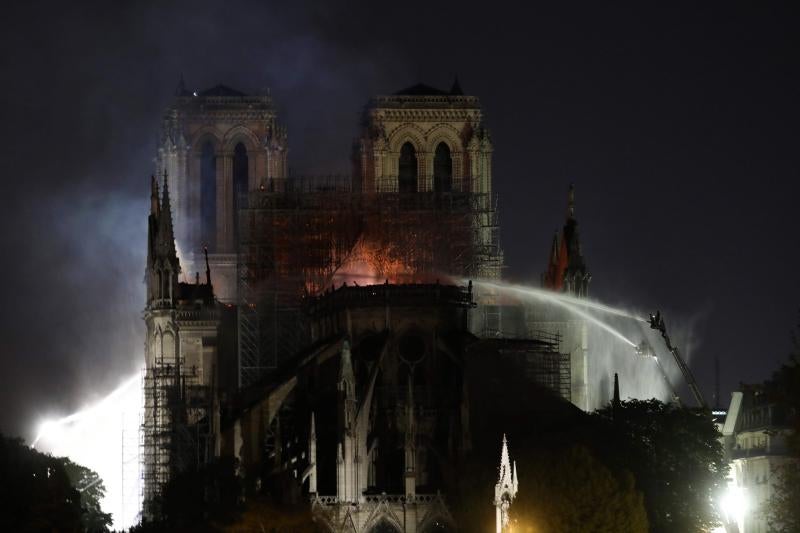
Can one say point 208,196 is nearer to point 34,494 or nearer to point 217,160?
point 217,160

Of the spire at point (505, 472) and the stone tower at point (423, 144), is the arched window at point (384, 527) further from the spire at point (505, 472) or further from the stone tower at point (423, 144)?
the stone tower at point (423, 144)

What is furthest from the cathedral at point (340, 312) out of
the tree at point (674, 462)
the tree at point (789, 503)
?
the tree at point (789, 503)

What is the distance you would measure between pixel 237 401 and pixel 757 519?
24.7 metres

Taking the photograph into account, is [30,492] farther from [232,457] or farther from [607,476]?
[607,476]

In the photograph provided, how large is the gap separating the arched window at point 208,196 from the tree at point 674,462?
3734cm

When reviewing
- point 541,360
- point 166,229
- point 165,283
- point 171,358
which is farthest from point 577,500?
point 166,229

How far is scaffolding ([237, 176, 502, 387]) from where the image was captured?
13575 centimetres

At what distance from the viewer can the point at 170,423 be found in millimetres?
128250

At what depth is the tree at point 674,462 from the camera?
113 meters

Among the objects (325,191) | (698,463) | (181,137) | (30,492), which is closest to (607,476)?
(698,463)

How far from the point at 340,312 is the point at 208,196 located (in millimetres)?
21820

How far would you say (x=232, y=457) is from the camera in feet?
394

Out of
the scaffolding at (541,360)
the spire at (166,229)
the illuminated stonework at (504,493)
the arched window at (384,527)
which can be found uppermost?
the spire at (166,229)

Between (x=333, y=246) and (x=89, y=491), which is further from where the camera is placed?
(x=89, y=491)
